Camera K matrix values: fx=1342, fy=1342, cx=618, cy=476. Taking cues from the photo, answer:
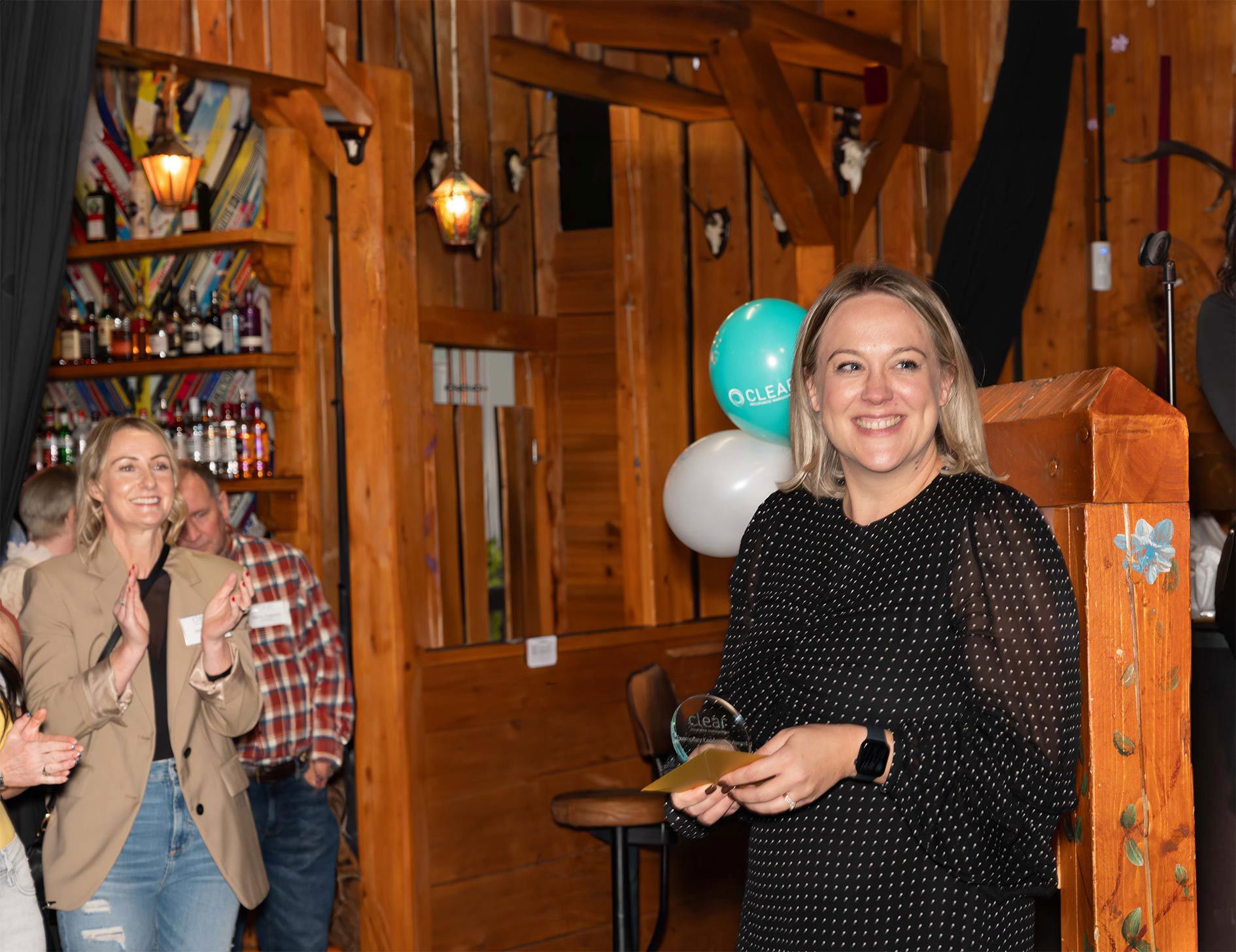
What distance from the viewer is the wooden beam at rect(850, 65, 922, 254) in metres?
5.60

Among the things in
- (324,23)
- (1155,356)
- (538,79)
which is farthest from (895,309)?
(1155,356)

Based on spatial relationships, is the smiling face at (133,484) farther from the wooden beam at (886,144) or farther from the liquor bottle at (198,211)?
the wooden beam at (886,144)

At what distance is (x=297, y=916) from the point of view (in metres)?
4.06

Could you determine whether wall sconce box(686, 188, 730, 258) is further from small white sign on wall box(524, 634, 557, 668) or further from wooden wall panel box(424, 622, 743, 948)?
small white sign on wall box(524, 634, 557, 668)

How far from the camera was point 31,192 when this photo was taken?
296cm

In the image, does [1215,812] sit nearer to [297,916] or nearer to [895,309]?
[895,309]

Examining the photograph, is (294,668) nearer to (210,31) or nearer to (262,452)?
(262,452)

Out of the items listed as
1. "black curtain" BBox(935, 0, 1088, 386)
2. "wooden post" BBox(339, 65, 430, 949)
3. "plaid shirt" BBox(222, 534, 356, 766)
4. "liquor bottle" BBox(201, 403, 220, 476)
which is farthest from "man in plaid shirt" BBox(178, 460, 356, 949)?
"black curtain" BBox(935, 0, 1088, 386)

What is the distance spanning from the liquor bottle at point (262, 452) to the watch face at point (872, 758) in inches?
142

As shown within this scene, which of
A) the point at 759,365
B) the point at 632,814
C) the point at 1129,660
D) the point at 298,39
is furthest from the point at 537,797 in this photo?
the point at 1129,660

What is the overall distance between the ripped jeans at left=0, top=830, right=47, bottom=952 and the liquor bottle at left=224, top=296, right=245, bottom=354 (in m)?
2.73

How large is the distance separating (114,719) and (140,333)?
265 cm

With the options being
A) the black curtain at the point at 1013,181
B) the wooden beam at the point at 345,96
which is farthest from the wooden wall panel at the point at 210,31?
the black curtain at the point at 1013,181

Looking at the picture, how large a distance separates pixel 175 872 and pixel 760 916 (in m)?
1.59
